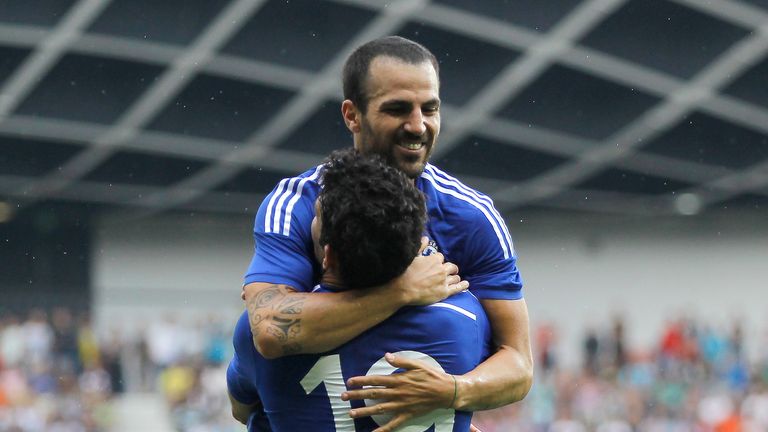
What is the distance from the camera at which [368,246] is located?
11.7 feet

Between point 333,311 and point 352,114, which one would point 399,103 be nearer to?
point 352,114

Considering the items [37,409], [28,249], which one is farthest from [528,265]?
[37,409]

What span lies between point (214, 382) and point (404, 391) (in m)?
12.6

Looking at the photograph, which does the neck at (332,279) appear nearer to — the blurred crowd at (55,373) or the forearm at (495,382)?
the forearm at (495,382)

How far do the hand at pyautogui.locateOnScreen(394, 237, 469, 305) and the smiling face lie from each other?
0.41m

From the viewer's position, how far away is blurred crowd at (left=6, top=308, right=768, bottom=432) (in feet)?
49.3

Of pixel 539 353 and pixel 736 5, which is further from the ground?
pixel 736 5

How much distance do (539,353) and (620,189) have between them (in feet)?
21.4

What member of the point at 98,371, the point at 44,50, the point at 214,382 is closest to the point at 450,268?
the point at 214,382

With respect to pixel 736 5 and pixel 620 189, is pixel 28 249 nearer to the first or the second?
pixel 620 189

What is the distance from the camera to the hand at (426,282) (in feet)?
12.2

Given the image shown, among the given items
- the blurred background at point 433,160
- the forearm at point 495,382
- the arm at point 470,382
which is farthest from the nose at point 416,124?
the blurred background at point 433,160

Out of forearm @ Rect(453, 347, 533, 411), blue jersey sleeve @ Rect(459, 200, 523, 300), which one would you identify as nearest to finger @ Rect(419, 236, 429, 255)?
blue jersey sleeve @ Rect(459, 200, 523, 300)

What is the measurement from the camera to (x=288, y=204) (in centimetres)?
400
